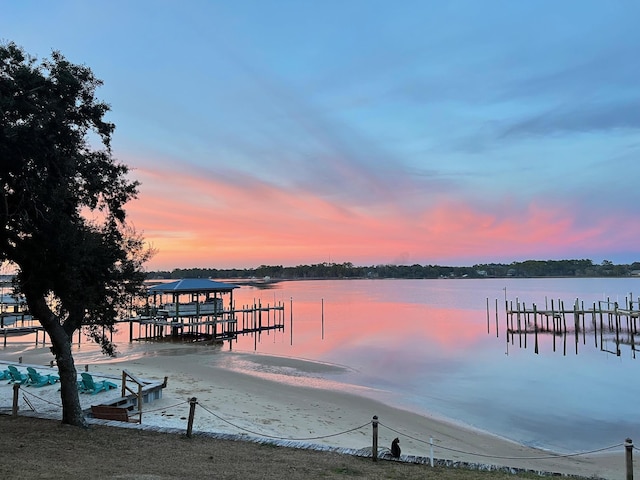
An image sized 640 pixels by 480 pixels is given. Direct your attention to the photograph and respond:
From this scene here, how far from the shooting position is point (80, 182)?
10617 millimetres

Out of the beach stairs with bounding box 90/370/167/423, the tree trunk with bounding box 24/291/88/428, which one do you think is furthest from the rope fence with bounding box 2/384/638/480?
the tree trunk with bounding box 24/291/88/428

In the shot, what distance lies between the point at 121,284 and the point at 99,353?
2265cm

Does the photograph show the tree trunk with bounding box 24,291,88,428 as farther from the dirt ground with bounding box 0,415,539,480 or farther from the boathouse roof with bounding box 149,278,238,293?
the boathouse roof with bounding box 149,278,238,293

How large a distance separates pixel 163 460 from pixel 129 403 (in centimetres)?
630

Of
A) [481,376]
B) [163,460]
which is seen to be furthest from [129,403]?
[481,376]

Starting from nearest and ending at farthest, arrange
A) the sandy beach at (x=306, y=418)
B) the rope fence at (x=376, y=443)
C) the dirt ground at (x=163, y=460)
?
1. the dirt ground at (x=163, y=460)
2. the rope fence at (x=376, y=443)
3. the sandy beach at (x=306, y=418)

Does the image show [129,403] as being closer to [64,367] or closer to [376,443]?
[64,367]

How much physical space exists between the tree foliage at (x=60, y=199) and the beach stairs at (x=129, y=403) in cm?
126

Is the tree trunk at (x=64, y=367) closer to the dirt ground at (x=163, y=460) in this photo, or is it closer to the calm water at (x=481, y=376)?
the dirt ground at (x=163, y=460)

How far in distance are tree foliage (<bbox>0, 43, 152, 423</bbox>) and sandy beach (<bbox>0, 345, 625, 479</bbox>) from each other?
3.82 m

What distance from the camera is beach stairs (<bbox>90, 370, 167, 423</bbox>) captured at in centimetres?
1197

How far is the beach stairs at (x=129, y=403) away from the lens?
1197cm

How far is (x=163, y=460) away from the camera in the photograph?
328 inches

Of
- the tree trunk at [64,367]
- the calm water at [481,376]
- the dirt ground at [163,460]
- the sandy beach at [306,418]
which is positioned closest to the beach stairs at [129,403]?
the sandy beach at [306,418]
